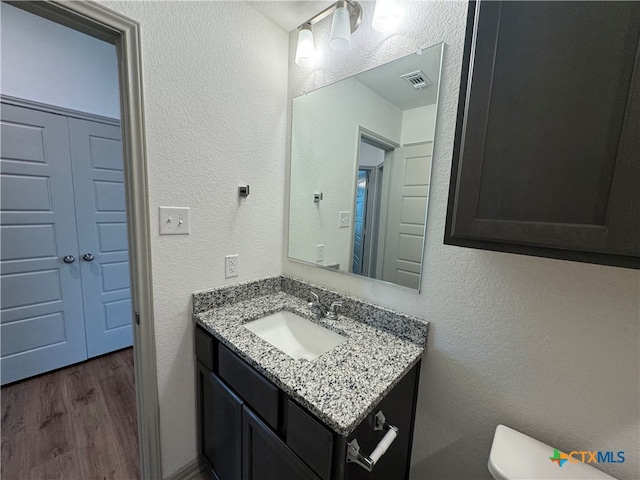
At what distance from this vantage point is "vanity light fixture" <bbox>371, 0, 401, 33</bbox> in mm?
979

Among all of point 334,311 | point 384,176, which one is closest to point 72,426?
point 334,311

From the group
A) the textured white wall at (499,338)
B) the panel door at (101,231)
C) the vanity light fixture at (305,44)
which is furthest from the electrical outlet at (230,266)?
the panel door at (101,231)

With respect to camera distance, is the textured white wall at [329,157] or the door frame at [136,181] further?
the textured white wall at [329,157]

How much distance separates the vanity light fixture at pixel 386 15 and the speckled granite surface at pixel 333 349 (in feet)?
3.77

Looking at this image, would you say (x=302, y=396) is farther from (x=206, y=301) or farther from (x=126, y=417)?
(x=126, y=417)

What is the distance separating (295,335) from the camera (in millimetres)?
1293

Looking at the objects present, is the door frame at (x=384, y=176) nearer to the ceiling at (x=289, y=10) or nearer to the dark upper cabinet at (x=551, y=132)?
the dark upper cabinet at (x=551, y=132)

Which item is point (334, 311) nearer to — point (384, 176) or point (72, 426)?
point (384, 176)

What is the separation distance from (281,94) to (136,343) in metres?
1.44

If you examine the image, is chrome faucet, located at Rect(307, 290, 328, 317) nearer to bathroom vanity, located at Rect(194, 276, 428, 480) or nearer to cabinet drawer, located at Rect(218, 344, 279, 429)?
bathroom vanity, located at Rect(194, 276, 428, 480)

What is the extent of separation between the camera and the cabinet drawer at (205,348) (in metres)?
1.13

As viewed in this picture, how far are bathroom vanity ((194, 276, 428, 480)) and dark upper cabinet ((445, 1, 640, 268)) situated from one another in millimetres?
541

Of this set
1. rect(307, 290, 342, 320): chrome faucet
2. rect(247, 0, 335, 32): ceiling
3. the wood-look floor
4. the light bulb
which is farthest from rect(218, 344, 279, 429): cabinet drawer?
rect(247, 0, 335, 32): ceiling

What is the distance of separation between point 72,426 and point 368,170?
91.2 inches
